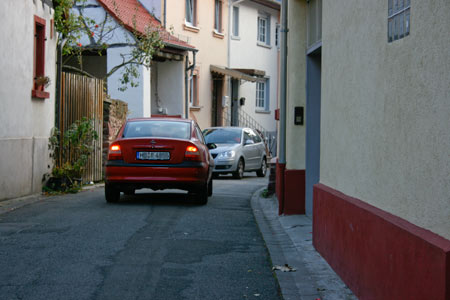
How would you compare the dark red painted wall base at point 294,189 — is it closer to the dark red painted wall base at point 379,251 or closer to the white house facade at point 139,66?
the dark red painted wall base at point 379,251

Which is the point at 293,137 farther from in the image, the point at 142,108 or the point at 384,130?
the point at 142,108

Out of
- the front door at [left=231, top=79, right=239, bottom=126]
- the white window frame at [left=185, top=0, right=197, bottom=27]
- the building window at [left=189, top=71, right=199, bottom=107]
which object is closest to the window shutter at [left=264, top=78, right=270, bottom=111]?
the front door at [left=231, top=79, right=239, bottom=126]

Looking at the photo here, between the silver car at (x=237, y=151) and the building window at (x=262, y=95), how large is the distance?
39.1ft

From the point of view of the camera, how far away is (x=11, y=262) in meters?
7.09

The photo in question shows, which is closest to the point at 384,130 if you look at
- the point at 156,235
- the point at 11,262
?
the point at 11,262

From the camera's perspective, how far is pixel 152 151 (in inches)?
496

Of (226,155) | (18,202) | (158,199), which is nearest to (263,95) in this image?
(226,155)

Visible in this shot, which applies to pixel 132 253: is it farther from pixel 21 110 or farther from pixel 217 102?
pixel 217 102

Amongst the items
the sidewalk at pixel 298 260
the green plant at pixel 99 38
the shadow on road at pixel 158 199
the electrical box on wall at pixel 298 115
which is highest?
the green plant at pixel 99 38

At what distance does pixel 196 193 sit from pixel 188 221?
7.71 ft

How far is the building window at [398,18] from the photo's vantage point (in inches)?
183

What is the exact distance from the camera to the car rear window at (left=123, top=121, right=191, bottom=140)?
13.1 metres

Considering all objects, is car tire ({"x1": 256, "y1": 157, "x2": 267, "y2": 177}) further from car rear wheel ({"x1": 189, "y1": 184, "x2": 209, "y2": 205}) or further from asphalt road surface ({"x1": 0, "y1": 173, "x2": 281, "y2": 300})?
asphalt road surface ({"x1": 0, "y1": 173, "x2": 281, "y2": 300})

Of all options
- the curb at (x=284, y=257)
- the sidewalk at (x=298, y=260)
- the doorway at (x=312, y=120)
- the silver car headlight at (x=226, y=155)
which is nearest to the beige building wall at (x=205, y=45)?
the silver car headlight at (x=226, y=155)
